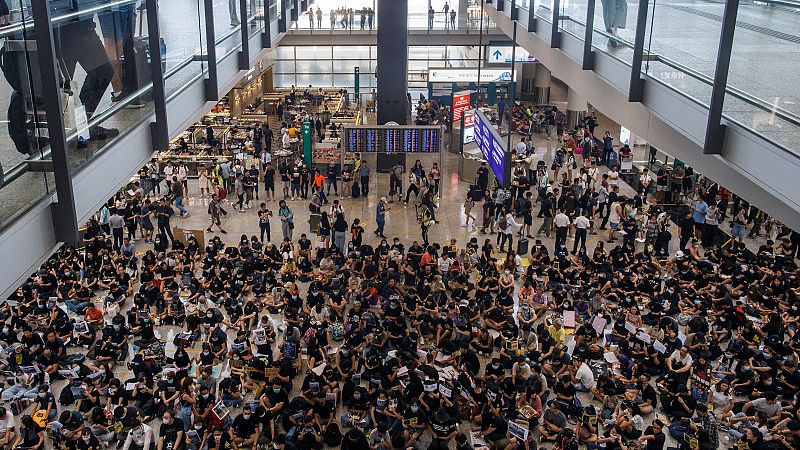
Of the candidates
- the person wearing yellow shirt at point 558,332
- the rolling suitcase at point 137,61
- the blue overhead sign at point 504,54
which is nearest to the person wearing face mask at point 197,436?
the rolling suitcase at point 137,61

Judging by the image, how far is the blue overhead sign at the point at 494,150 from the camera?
16312 millimetres

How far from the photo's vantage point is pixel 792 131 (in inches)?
287

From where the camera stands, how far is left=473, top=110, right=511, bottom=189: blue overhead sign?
16.3 m

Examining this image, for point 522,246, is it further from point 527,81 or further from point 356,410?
point 527,81

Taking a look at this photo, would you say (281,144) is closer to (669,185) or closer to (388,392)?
(669,185)

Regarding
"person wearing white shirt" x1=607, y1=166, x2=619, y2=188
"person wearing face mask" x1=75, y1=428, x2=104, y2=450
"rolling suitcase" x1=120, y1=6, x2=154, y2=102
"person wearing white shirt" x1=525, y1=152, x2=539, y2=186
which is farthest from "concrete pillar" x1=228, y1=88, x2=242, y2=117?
"rolling suitcase" x1=120, y1=6, x2=154, y2=102

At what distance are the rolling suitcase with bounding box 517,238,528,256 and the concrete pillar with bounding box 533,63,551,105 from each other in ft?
66.0

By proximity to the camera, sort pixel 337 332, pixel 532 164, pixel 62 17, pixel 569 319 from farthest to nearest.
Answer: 1. pixel 532 164
2. pixel 337 332
3. pixel 569 319
4. pixel 62 17

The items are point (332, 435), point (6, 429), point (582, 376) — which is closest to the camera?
point (6, 429)

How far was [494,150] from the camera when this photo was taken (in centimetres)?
1777

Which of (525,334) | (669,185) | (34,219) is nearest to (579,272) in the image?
(525,334)

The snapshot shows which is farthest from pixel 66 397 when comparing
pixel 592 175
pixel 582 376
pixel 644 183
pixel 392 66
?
pixel 392 66

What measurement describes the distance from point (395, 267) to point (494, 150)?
138 inches

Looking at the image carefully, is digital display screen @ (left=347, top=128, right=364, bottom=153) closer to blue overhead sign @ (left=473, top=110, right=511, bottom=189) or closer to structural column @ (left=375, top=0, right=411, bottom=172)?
structural column @ (left=375, top=0, right=411, bottom=172)
